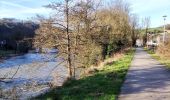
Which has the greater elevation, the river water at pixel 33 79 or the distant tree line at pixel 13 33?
the distant tree line at pixel 13 33

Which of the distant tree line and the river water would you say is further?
the river water

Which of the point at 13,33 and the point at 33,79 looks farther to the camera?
the point at 33,79

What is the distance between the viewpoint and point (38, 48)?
2416cm

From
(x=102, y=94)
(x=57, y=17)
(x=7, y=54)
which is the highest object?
(x=57, y=17)

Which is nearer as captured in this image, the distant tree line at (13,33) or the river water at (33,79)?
the distant tree line at (13,33)

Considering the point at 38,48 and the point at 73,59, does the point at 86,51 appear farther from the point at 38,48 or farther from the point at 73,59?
the point at 38,48

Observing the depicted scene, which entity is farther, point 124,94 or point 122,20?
point 122,20

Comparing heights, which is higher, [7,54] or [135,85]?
[7,54]

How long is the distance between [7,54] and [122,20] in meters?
47.3

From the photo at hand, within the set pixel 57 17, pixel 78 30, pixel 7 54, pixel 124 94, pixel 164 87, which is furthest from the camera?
pixel 78 30

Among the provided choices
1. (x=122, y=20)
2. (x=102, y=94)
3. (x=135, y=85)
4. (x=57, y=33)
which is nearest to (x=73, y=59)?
(x=57, y=33)

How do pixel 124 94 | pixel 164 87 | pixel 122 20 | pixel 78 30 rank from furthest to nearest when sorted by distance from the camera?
pixel 122 20
pixel 78 30
pixel 164 87
pixel 124 94

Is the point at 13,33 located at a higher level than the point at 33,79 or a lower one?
higher

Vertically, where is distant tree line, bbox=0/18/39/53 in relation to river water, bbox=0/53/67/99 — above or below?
above
